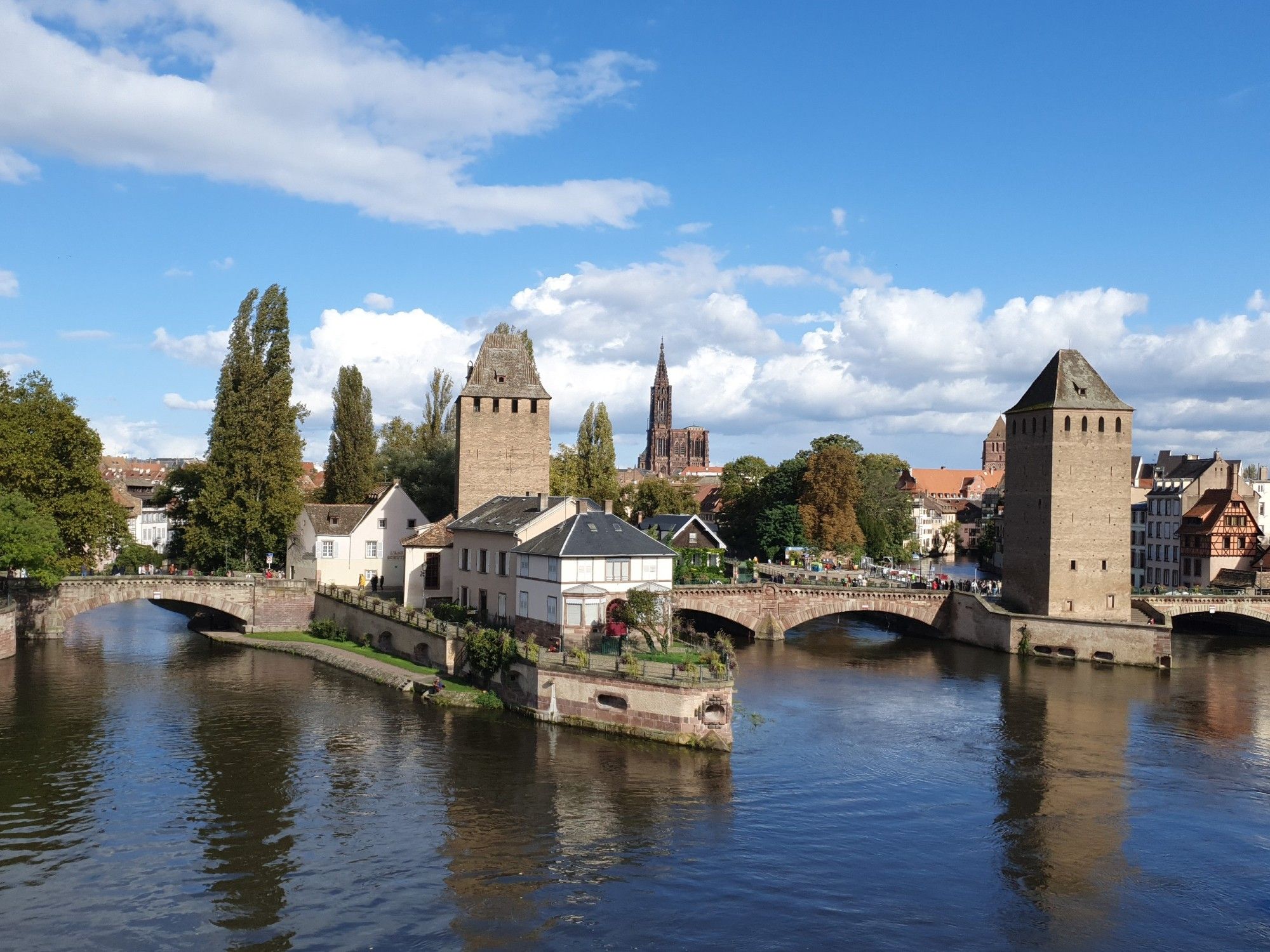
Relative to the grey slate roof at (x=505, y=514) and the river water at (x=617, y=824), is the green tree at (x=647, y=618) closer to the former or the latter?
the river water at (x=617, y=824)

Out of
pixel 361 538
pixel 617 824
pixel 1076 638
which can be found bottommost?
pixel 617 824

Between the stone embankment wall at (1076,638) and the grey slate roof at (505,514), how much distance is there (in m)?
24.3

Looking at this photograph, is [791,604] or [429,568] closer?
[429,568]

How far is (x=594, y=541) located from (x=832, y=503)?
49.4 m

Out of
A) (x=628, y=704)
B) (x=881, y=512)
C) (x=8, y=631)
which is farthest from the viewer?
(x=881, y=512)

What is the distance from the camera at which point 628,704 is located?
1419 inches

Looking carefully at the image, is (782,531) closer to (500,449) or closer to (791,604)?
(791,604)

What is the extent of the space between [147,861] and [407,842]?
5.91 meters

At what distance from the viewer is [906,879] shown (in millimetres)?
24641

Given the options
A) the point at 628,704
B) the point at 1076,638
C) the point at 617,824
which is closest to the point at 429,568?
the point at 628,704

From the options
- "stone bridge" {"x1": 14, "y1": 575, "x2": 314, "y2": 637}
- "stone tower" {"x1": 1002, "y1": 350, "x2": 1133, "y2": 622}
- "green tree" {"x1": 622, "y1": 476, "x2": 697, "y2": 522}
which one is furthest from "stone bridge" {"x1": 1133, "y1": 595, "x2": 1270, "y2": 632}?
"stone bridge" {"x1": 14, "y1": 575, "x2": 314, "y2": 637}

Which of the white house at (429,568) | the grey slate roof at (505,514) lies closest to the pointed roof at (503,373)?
the grey slate roof at (505,514)

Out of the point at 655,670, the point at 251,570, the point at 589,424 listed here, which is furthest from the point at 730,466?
the point at 655,670

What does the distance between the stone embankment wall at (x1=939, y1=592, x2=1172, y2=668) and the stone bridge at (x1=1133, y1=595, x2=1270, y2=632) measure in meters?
8.77
